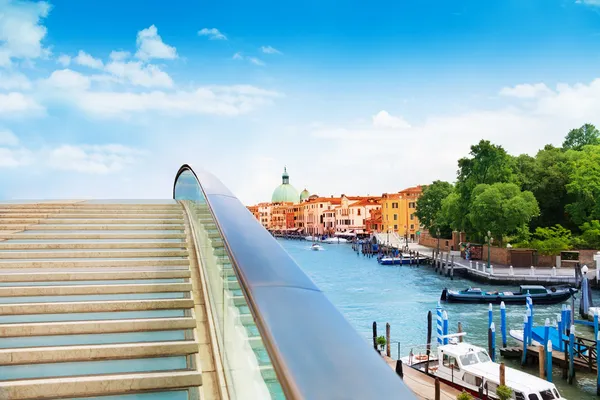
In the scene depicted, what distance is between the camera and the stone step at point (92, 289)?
399cm

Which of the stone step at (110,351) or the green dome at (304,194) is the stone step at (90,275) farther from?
the green dome at (304,194)

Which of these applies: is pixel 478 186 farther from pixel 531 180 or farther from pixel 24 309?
pixel 24 309

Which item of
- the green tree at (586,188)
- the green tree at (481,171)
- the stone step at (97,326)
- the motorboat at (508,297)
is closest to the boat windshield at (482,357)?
the stone step at (97,326)

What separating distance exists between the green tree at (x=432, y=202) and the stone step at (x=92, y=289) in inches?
1858

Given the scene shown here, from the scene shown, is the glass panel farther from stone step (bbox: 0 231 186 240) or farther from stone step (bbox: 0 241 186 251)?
stone step (bbox: 0 231 186 240)

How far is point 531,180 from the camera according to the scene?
3759 centimetres

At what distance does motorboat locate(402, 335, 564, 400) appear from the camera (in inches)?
421

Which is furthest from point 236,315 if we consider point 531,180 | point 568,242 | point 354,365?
point 531,180

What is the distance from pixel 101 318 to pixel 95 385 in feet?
2.95

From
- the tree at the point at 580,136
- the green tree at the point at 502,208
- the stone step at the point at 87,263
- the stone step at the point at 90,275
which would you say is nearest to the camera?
the stone step at the point at 90,275

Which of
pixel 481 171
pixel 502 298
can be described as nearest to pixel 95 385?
pixel 502 298

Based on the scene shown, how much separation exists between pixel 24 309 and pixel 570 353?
41.5 feet

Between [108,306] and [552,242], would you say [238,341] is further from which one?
[552,242]

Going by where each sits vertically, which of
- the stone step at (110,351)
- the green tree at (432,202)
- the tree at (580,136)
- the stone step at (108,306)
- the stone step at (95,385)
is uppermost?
the tree at (580,136)
